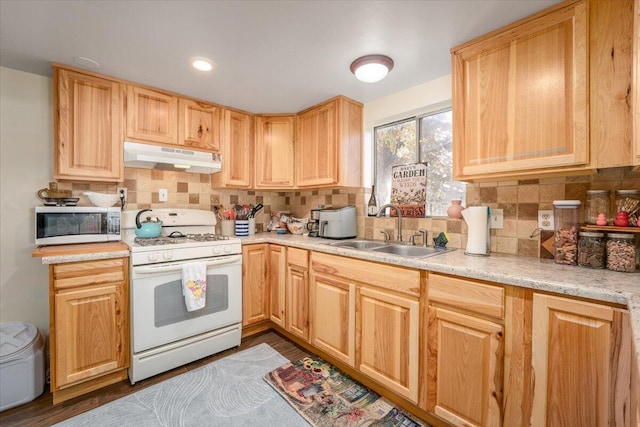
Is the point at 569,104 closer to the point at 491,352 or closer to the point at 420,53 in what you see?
the point at 420,53

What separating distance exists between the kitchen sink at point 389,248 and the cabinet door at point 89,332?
61.0 inches

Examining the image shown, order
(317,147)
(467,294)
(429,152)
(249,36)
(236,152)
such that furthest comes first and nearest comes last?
(236,152) < (317,147) < (429,152) < (249,36) < (467,294)

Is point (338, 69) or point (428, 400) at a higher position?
point (338, 69)

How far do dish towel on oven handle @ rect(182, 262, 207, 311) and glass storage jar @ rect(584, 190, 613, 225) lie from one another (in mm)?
2380

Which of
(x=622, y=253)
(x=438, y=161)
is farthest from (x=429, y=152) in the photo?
(x=622, y=253)

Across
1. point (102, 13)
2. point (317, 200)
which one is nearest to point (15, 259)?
point (102, 13)

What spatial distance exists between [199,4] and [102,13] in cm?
52

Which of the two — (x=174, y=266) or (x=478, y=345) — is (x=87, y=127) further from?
(x=478, y=345)

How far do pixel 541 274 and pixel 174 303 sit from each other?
2.20 metres

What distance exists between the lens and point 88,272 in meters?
1.69

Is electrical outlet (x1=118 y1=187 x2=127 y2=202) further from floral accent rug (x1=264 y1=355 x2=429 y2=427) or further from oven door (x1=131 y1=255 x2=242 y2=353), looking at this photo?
floral accent rug (x1=264 y1=355 x2=429 y2=427)

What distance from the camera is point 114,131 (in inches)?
82.0

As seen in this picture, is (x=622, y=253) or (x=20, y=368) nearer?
(x=622, y=253)

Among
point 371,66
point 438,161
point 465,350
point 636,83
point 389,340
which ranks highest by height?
point 371,66
